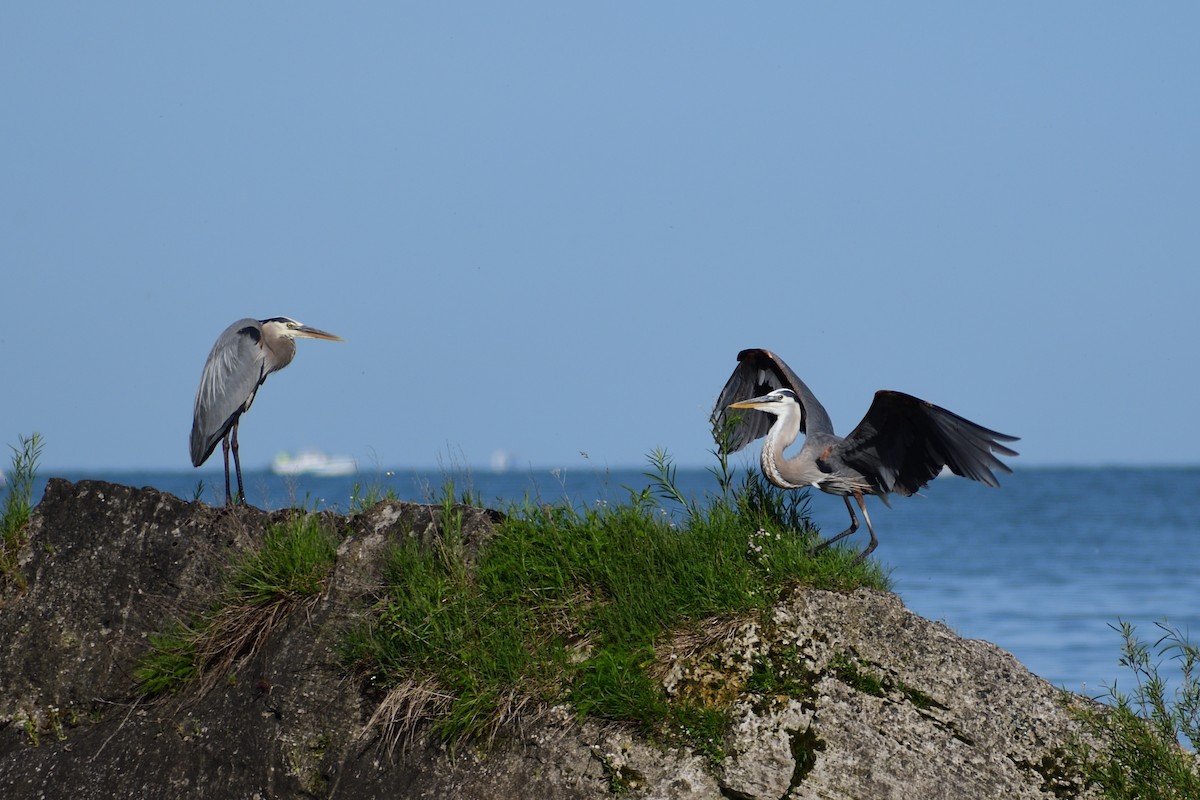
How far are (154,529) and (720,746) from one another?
2.82m

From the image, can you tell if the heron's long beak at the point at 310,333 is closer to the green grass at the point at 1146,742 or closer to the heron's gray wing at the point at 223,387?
the heron's gray wing at the point at 223,387

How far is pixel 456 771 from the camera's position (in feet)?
15.5

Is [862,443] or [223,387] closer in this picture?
[862,443]

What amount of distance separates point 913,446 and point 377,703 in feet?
9.46

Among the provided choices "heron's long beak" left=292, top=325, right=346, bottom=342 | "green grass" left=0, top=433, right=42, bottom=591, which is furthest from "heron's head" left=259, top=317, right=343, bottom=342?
"green grass" left=0, top=433, right=42, bottom=591

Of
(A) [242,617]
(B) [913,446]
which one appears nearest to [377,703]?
(A) [242,617]

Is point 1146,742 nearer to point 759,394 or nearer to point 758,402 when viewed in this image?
point 758,402

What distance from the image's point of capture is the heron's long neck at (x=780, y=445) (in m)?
6.19

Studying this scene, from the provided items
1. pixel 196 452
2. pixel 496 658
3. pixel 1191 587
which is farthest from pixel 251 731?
pixel 1191 587

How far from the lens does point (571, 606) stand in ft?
16.8

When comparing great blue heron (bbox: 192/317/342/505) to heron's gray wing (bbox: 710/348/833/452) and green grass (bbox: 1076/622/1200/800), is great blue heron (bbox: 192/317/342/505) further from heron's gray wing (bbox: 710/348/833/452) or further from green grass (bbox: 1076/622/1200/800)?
green grass (bbox: 1076/622/1200/800)

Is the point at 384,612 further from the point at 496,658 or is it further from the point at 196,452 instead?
the point at 196,452

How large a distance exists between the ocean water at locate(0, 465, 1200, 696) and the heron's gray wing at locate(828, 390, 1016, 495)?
1.30ft

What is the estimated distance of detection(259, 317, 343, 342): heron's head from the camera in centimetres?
860
